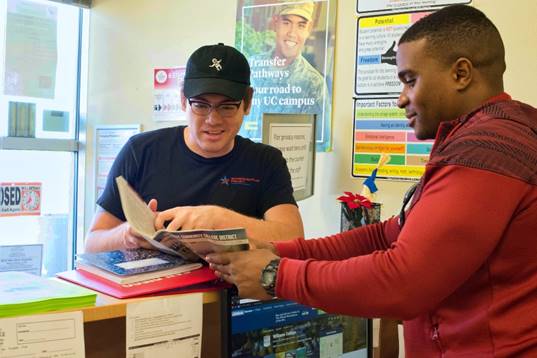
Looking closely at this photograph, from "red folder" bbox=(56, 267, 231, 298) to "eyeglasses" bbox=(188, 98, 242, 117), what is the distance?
2.20 feet

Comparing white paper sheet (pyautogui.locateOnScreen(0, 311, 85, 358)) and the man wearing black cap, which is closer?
white paper sheet (pyautogui.locateOnScreen(0, 311, 85, 358))

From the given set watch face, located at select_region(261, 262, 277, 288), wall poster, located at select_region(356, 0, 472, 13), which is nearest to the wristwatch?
watch face, located at select_region(261, 262, 277, 288)

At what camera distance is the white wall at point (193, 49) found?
2.24 metres

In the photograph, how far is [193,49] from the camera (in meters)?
3.24

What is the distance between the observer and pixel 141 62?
11.5 ft

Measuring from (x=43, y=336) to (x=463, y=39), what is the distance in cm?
93

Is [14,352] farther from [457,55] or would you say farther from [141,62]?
[141,62]

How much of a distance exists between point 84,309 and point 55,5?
3135mm

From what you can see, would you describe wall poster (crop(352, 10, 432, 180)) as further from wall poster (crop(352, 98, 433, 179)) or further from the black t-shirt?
the black t-shirt

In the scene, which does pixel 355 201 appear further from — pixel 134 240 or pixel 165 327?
pixel 165 327

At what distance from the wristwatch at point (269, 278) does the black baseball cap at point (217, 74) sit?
2.51 feet

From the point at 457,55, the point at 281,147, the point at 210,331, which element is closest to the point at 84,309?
the point at 210,331

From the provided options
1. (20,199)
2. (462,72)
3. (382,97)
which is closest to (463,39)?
(462,72)

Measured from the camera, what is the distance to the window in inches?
138
